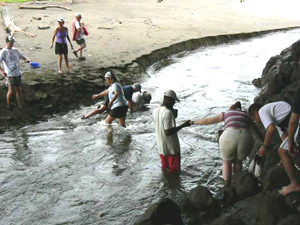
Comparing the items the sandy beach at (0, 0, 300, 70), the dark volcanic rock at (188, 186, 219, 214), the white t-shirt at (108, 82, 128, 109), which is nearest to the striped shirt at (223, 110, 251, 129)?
the dark volcanic rock at (188, 186, 219, 214)

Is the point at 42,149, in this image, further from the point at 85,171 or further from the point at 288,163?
the point at 288,163

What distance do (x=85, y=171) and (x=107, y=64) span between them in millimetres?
7542

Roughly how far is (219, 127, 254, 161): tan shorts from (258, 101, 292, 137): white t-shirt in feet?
2.10

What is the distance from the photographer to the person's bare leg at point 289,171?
18.9 feet

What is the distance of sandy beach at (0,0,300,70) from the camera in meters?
16.9

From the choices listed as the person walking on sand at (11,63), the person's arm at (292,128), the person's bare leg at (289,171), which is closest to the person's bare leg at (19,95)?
the person walking on sand at (11,63)

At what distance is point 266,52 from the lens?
69.7 feet

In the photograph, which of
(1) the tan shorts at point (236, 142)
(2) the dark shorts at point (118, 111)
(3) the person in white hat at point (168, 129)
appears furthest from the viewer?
(2) the dark shorts at point (118, 111)

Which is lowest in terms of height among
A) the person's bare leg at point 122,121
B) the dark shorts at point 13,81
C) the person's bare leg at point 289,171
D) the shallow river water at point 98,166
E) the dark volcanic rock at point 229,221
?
the shallow river water at point 98,166

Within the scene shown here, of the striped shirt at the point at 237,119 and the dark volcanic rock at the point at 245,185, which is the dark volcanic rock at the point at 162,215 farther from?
the striped shirt at the point at 237,119

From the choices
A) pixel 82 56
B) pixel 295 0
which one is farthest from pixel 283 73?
pixel 295 0

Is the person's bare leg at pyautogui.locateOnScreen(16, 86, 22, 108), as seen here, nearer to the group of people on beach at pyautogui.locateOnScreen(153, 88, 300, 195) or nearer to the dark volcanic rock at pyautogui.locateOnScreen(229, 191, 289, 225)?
the group of people on beach at pyautogui.locateOnScreen(153, 88, 300, 195)

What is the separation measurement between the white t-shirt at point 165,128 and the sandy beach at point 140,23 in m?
8.07

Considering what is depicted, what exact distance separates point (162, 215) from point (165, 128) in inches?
77.9
